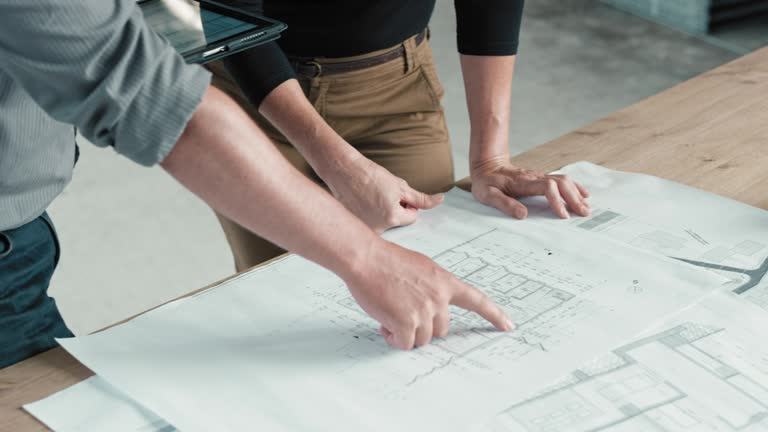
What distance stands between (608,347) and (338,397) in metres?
0.28

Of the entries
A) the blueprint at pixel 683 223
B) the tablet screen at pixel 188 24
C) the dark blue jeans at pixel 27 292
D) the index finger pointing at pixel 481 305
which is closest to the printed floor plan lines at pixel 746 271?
the blueprint at pixel 683 223

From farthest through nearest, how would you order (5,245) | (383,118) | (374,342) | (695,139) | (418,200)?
1. (383,118)
2. (695,139)
3. (418,200)
4. (5,245)
5. (374,342)

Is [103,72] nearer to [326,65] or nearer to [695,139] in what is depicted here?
[326,65]

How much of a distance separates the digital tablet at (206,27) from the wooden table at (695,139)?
41 cm

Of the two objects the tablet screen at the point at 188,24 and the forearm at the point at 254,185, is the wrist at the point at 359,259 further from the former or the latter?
the tablet screen at the point at 188,24

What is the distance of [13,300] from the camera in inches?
45.4

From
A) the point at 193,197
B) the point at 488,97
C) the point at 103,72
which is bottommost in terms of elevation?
the point at 193,197

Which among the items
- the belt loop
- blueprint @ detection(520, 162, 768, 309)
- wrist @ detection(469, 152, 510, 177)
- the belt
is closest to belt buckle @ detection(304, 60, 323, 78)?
the belt

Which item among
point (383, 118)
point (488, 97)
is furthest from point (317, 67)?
point (488, 97)

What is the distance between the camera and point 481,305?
100 centimetres

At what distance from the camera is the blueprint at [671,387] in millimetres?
871

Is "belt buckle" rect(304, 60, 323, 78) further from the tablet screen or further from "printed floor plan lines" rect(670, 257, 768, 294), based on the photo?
"printed floor plan lines" rect(670, 257, 768, 294)

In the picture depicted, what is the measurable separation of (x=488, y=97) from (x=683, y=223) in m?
0.38

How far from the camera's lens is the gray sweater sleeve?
0.74 meters
